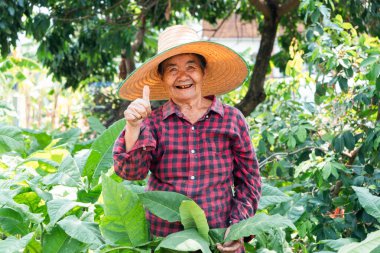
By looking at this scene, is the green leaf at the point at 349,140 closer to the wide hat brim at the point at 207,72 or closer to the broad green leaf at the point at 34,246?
the wide hat brim at the point at 207,72

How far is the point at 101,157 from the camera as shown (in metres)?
3.88

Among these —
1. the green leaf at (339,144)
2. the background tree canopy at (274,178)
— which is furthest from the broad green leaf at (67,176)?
the green leaf at (339,144)

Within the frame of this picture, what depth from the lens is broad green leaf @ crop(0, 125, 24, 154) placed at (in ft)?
15.3

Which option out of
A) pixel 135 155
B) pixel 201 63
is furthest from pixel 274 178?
pixel 135 155

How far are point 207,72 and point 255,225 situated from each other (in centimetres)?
79

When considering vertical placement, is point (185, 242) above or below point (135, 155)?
below

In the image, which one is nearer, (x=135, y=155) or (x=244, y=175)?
(x=135, y=155)

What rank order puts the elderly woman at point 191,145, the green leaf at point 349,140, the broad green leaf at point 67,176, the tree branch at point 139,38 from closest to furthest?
the elderly woman at point 191,145
the broad green leaf at point 67,176
the green leaf at point 349,140
the tree branch at point 139,38

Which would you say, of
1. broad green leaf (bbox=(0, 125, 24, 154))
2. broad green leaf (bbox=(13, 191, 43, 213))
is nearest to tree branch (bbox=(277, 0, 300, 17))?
broad green leaf (bbox=(0, 125, 24, 154))

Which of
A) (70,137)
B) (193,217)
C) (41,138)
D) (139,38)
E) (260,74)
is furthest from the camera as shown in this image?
(139,38)

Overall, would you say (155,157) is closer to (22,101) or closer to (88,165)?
(88,165)

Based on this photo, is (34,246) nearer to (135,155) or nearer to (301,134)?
(135,155)

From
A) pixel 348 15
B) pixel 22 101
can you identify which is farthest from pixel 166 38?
pixel 22 101

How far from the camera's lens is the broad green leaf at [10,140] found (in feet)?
15.3
